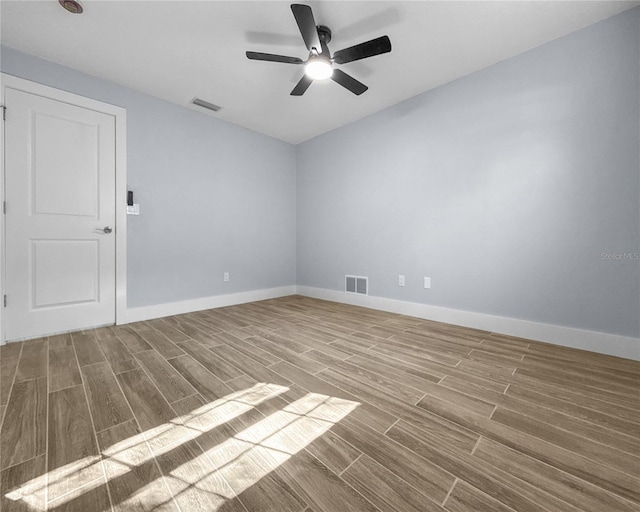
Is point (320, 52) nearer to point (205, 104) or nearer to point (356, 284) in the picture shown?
point (205, 104)

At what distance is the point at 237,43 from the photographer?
2.31 metres

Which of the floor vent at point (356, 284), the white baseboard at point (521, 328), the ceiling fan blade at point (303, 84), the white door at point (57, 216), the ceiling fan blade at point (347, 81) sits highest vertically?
the ceiling fan blade at point (303, 84)

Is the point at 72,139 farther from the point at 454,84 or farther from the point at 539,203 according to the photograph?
the point at 539,203

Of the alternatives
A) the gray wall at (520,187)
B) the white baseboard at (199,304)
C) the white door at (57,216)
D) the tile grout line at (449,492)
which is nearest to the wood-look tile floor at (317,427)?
the tile grout line at (449,492)

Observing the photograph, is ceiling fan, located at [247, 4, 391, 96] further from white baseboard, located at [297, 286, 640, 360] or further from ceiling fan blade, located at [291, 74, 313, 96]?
white baseboard, located at [297, 286, 640, 360]

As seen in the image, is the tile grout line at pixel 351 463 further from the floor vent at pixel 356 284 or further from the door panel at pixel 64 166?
the door panel at pixel 64 166

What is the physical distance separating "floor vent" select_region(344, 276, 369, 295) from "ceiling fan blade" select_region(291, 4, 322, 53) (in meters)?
2.66

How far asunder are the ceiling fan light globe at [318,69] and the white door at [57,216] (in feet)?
7.21

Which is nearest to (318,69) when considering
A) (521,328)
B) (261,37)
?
(261,37)

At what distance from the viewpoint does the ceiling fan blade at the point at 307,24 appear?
167 centimetres

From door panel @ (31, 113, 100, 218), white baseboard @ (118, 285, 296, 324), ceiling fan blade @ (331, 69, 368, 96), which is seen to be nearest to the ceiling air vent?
door panel @ (31, 113, 100, 218)

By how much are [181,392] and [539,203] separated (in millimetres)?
3144

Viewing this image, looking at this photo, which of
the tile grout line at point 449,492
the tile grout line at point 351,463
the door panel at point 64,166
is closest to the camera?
the tile grout line at point 449,492

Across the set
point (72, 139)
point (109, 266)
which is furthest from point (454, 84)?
point (109, 266)
